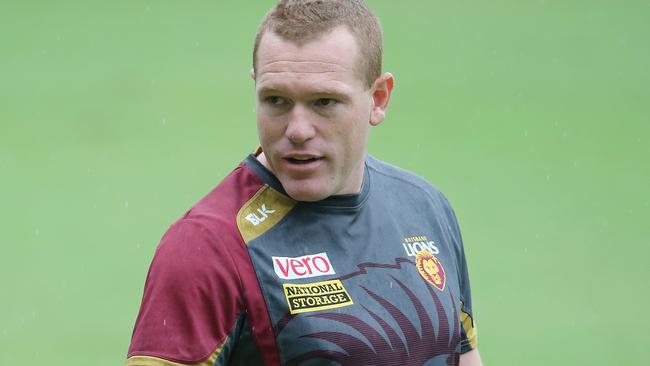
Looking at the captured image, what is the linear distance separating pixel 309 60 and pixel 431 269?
2.20 ft

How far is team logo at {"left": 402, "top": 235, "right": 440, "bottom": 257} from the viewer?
3213mm

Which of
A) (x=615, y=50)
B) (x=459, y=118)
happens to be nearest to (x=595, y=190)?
(x=459, y=118)

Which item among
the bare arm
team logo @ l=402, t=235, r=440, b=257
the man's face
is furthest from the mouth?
the bare arm

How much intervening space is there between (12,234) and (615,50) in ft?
16.4

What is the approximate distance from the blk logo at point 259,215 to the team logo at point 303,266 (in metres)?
0.10

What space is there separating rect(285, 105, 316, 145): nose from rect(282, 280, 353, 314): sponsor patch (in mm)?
339

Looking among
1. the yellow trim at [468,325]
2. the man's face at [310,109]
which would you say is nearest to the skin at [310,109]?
the man's face at [310,109]

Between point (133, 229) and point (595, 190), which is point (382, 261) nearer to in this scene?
point (133, 229)

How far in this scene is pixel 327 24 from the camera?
297 cm

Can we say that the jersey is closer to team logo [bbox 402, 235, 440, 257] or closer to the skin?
team logo [bbox 402, 235, 440, 257]

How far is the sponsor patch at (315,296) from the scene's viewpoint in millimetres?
2891

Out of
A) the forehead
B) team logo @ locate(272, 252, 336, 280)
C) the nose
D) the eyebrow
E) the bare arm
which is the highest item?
the forehead

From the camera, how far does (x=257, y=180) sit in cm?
309

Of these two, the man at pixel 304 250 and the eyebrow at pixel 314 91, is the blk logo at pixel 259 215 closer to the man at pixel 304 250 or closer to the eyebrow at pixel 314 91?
the man at pixel 304 250
